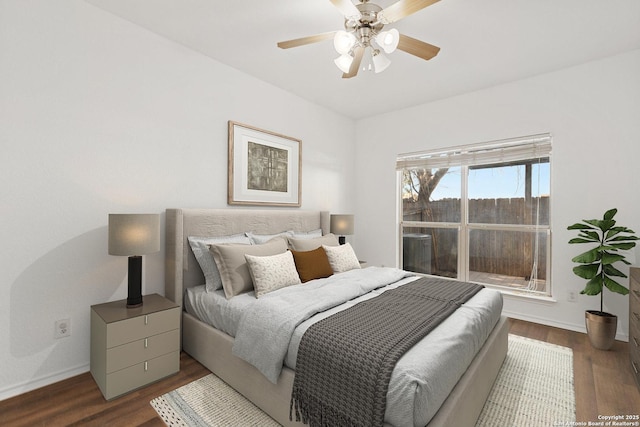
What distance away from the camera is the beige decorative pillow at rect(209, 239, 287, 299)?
7.74ft

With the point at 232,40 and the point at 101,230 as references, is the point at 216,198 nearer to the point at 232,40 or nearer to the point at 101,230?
the point at 101,230

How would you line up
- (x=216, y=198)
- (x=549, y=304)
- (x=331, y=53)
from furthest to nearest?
(x=549, y=304) → (x=216, y=198) → (x=331, y=53)

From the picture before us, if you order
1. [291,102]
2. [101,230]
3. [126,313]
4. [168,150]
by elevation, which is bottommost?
[126,313]

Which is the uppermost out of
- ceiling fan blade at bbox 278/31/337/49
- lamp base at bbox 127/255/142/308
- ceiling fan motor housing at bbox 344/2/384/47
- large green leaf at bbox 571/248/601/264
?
ceiling fan motor housing at bbox 344/2/384/47

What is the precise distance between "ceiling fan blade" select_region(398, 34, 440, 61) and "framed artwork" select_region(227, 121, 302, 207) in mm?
1841

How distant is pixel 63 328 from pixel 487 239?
4.36 m

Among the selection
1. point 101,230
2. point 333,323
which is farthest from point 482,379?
point 101,230

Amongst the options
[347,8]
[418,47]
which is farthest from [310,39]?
[418,47]

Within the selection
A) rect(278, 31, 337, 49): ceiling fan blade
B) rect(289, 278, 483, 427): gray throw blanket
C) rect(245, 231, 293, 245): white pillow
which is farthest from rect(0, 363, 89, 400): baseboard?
rect(278, 31, 337, 49): ceiling fan blade

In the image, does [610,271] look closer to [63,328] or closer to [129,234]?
[129,234]

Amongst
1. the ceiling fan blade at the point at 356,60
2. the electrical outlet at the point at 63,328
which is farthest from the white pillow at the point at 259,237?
the ceiling fan blade at the point at 356,60

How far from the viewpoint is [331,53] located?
2.87 m

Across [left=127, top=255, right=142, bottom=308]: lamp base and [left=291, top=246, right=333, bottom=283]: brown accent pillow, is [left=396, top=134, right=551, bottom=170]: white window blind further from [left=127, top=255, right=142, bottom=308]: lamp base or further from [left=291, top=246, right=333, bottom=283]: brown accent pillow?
[left=127, top=255, right=142, bottom=308]: lamp base

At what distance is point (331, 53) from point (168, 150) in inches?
69.9
